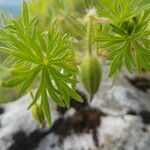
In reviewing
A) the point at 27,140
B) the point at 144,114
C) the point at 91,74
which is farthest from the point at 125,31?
the point at 27,140

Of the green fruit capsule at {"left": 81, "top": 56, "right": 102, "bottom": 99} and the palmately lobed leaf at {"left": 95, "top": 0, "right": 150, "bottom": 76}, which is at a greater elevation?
the palmately lobed leaf at {"left": 95, "top": 0, "right": 150, "bottom": 76}

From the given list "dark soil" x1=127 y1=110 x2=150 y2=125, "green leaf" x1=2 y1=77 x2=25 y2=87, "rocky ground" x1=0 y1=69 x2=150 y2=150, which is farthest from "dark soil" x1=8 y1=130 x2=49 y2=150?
"green leaf" x1=2 y1=77 x2=25 y2=87

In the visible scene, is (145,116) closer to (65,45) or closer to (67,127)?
(67,127)

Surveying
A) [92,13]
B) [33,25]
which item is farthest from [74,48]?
[92,13]

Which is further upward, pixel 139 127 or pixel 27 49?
pixel 27 49

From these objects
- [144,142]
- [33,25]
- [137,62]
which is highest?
[33,25]

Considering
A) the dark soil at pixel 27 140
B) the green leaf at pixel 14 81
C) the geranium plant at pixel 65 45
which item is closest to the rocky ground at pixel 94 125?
the dark soil at pixel 27 140

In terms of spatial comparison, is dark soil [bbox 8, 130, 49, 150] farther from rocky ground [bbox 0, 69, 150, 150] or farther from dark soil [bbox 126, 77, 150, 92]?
dark soil [bbox 126, 77, 150, 92]

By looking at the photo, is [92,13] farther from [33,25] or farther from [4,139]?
[4,139]
